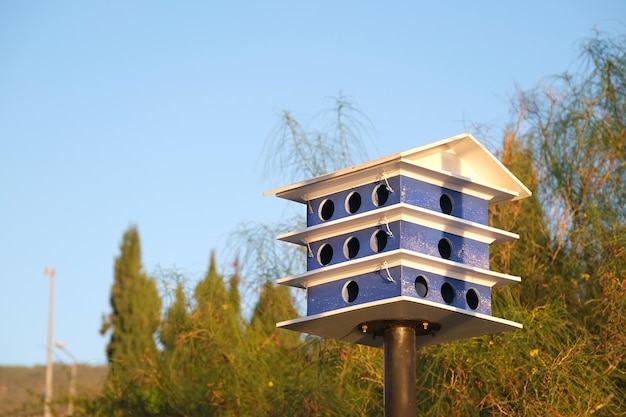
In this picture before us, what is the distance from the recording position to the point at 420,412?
10.1 meters

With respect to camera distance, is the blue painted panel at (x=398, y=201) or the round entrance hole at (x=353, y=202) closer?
the blue painted panel at (x=398, y=201)

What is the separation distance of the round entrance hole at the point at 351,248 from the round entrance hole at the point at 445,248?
1.92 ft

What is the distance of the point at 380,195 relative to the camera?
7.74 metres

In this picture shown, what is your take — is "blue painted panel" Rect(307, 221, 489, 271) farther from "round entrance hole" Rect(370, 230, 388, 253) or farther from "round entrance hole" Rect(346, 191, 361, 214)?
"round entrance hole" Rect(346, 191, 361, 214)

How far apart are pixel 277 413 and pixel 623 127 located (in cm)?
456

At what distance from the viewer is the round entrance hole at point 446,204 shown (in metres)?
7.97

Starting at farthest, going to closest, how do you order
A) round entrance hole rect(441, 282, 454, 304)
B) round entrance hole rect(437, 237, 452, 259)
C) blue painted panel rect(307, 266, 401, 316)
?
round entrance hole rect(437, 237, 452, 259), round entrance hole rect(441, 282, 454, 304), blue painted panel rect(307, 266, 401, 316)

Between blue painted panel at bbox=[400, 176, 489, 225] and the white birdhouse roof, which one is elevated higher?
the white birdhouse roof

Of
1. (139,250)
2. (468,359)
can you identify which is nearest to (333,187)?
(468,359)

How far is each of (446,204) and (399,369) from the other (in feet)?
4.22

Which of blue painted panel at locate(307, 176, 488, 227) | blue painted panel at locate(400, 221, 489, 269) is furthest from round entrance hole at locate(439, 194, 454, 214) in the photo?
blue painted panel at locate(400, 221, 489, 269)

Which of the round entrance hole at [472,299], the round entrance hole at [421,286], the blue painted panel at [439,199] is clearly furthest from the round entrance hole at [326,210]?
the round entrance hole at [472,299]

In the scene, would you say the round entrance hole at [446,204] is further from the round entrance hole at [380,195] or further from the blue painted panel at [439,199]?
the round entrance hole at [380,195]

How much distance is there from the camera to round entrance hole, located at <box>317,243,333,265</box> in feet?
26.1
